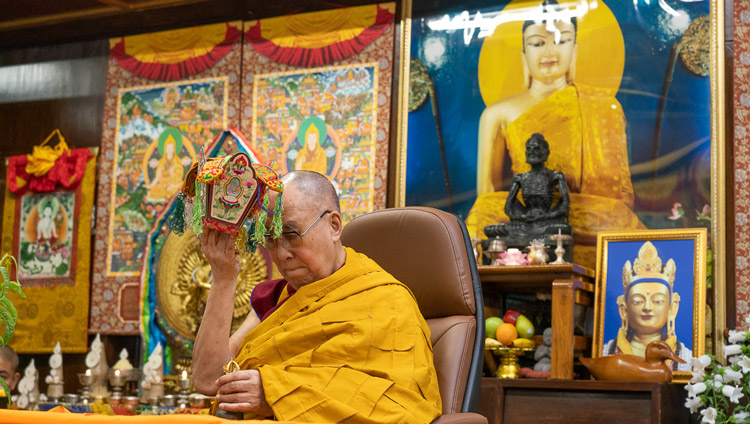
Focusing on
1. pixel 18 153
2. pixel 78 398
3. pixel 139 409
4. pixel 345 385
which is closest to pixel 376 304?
pixel 345 385

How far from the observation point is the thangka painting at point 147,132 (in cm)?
533

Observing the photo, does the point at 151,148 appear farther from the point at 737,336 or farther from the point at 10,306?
the point at 10,306

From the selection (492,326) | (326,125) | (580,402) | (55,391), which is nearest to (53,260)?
(55,391)

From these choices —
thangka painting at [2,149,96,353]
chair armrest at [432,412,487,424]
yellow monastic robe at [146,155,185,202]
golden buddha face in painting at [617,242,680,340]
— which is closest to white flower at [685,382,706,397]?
golden buddha face in painting at [617,242,680,340]

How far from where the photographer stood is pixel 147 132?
549 cm

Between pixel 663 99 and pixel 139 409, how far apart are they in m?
3.10

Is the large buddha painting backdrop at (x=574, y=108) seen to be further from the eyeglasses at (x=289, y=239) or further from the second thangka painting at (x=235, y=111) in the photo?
the eyeglasses at (x=289, y=239)

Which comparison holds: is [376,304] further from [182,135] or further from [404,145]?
[182,135]

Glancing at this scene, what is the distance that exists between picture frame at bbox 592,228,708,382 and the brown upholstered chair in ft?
6.14

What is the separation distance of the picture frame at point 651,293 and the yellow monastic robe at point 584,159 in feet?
0.64

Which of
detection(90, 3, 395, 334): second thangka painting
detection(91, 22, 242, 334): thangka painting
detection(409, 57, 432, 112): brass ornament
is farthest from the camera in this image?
detection(91, 22, 242, 334): thangka painting

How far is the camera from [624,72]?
432 centimetres

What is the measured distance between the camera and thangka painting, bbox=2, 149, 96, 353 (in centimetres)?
550

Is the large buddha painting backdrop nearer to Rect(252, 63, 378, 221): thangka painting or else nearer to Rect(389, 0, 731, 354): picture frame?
Rect(389, 0, 731, 354): picture frame
